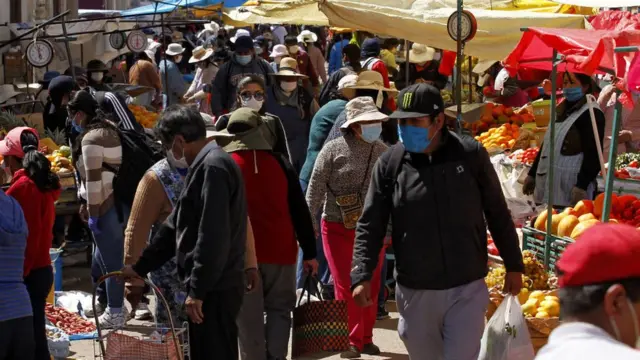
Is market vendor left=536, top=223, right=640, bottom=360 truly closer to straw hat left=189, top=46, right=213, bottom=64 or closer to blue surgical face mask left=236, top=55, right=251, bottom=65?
blue surgical face mask left=236, top=55, right=251, bottom=65

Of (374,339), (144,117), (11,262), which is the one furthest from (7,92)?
(11,262)

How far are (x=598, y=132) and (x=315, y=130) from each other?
222cm

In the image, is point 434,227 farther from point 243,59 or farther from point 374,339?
point 243,59

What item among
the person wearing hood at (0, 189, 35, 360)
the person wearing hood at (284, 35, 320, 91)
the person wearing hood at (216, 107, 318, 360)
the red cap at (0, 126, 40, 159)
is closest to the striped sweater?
the red cap at (0, 126, 40, 159)

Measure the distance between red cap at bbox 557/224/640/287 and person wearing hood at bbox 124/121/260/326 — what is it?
3.57 m

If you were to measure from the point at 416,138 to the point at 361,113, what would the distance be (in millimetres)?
2411

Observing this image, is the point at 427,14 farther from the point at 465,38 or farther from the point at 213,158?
the point at 213,158

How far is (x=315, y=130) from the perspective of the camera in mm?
9461

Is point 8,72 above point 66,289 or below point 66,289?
above

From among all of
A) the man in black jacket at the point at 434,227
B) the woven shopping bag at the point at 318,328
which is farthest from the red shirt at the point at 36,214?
the man in black jacket at the point at 434,227

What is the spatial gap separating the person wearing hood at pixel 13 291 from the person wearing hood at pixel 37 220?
973 millimetres

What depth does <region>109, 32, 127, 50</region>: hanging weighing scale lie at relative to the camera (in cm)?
2162

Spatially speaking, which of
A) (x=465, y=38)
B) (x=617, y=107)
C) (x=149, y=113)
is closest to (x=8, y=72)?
(x=149, y=113)

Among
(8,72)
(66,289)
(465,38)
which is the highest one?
(465,38)
